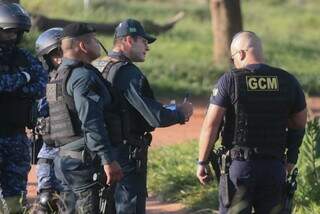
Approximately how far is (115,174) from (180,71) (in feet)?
48.2

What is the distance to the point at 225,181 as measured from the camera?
7.02 metres

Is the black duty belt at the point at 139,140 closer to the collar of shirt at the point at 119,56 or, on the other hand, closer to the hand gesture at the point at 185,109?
the hand gesture at the point at 185,109

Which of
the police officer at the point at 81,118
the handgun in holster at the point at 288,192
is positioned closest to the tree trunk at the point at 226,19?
the handgun in holster at the point at 288,192

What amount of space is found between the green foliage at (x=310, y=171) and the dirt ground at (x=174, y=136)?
3.96ft

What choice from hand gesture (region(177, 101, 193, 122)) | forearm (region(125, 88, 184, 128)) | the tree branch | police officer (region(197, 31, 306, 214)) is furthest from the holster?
the tree branch

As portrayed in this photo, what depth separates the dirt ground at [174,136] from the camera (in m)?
10.2

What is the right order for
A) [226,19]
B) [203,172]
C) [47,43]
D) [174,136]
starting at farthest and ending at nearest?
1. [226,19]
2. [174,136]
3. [47,43]
4. [203,172]

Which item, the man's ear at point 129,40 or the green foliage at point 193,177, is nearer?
the man's ear at point 129,40

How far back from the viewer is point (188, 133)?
49.5 ft

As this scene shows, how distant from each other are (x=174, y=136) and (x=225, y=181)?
781cm

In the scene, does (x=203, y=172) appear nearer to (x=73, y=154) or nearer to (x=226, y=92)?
(x=226, y=92)

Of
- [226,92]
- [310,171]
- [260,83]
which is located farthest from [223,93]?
[310,171]

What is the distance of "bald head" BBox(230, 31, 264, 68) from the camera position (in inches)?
277

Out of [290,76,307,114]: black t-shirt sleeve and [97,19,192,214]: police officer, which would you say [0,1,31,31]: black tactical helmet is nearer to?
[97,19,192,214]: police officer
